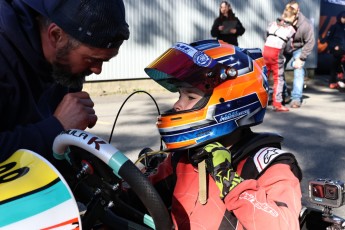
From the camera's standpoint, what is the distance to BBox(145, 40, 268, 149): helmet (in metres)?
2.26

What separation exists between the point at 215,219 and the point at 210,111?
48 centimetres

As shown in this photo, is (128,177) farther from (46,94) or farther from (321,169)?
(321,169)

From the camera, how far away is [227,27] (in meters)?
10.5

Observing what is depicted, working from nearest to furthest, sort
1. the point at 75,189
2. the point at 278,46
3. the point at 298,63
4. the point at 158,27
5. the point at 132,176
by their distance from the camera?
1. the point at 132,176
2. the point at 75,189
3. the point at 278,46
4. the point at 298,63
5. the point at 158,27

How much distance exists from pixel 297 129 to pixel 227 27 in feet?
13.0

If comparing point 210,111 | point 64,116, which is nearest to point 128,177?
point 64,116

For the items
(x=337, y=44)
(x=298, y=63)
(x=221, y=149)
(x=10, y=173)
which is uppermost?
(x=10, y=173)

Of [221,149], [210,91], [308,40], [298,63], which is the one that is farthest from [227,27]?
[221,149]

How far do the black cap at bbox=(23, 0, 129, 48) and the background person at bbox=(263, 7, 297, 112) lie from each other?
656 cm

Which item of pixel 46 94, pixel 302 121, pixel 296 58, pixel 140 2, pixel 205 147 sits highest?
pixel 46 94

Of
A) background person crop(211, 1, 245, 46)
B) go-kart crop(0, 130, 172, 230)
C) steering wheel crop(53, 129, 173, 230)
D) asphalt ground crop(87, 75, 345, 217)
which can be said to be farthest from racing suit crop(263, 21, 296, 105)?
steering wheel crop(53, 129, 173, 230)

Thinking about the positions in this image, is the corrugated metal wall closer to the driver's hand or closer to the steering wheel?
the driver's hand

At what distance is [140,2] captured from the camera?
11289 millimetres

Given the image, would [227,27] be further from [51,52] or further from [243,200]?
[243,200]
